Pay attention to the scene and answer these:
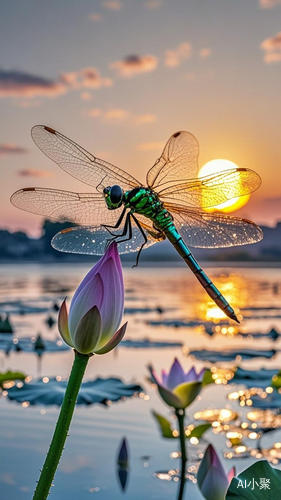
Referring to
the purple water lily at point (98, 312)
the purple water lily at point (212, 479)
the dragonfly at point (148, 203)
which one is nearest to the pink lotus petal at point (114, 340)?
the purple water lily at point (98, 312)

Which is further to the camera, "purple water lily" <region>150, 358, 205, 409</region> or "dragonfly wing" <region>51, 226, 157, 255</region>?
"purple water lily" <region>150, 358, 205, 409</region>

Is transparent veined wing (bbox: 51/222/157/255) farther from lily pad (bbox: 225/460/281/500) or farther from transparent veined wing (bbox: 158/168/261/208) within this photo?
lily pad (bbox: 225/460/281/500)

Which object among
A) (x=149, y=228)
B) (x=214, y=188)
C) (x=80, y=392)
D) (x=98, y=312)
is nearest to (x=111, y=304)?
(x=98, y=312)

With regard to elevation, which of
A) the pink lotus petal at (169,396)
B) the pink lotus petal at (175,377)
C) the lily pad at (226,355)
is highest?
the lily pad at (226,355)

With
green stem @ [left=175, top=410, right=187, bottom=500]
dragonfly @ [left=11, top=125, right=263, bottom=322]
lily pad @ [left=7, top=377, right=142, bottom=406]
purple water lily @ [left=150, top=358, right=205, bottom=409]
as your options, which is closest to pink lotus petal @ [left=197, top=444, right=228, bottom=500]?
dragonfly @ [left=11, top=125, right=263, bottom=322]

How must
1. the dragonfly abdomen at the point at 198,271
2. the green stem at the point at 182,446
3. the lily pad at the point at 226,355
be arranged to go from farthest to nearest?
the lily pad at the point at 226,355 → the green stem at the point at 182,446 → the dragonfly abdomen at the point at 198,271

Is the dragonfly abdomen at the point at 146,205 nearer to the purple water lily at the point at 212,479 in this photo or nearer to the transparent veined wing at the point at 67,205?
the transparent veined wing at the point at 67,205
